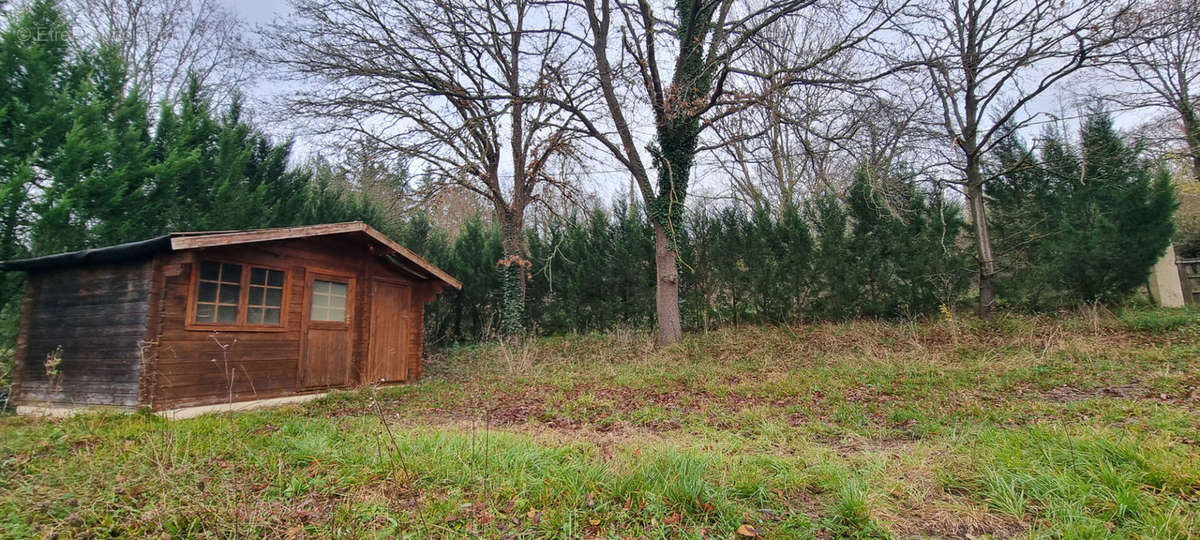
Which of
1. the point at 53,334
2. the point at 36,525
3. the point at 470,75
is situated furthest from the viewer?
the point at 470,75

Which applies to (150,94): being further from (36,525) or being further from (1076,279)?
(1076,279)

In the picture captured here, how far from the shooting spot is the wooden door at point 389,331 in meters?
→ 9.05

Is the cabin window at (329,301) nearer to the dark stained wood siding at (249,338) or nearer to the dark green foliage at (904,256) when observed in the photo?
the dark stained wood siding at (249,338)

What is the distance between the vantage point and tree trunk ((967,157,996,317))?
390 inches

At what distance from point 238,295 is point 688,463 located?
276 inches

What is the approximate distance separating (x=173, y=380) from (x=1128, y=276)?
1518 cm

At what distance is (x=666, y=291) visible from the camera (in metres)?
10.6

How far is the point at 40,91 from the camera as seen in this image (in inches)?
353

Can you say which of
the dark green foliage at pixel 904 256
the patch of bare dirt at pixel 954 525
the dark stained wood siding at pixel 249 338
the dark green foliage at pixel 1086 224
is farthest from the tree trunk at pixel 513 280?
the patch of bare dirt at pixel 954 525

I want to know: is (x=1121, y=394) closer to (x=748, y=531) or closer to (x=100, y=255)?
(x=748, y=531)

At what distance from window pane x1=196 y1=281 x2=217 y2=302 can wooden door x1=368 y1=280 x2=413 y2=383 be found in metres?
2.44

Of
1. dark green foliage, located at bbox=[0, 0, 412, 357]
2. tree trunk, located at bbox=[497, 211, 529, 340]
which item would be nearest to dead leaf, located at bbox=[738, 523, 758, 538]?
tree trunk, located at bbox=[497, 211, 529, 340]

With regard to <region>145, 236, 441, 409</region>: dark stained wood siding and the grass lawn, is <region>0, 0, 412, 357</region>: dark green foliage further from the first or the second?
the grass lawn

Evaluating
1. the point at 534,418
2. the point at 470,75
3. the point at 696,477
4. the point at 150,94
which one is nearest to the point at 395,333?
the point at 534,418
